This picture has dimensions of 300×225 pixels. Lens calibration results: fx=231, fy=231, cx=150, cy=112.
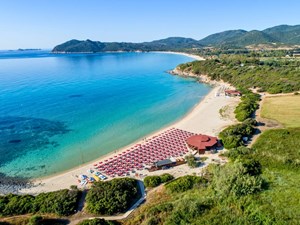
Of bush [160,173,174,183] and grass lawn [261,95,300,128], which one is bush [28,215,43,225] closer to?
bush [160,173,174,183]

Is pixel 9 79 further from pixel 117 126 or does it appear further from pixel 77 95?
pixel 117 126

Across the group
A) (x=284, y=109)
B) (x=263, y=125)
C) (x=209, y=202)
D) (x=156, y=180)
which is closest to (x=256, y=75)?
(x=284, y=109)

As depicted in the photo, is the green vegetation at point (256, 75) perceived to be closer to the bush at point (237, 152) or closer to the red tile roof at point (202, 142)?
the red tile roof at point (202, 142)

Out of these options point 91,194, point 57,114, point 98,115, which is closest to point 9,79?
point 57,114

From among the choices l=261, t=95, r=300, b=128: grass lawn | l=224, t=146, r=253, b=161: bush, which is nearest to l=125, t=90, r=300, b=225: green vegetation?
l=224, t=146, r=253, b=161: bush

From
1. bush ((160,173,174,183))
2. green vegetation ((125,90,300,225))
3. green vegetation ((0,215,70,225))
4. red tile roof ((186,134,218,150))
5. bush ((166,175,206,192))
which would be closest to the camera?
green vegetation ((125,90,300,225))

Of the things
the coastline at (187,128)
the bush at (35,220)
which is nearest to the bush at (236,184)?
the bush at (35,220)
